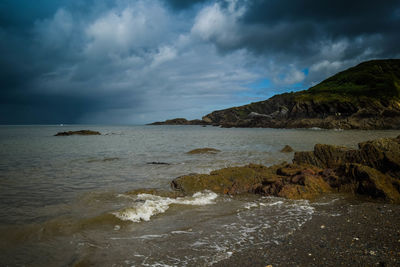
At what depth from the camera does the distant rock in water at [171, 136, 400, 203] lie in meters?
8.59

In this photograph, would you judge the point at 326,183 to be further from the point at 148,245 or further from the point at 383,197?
the point at 148,245

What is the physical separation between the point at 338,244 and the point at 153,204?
17.6 ft

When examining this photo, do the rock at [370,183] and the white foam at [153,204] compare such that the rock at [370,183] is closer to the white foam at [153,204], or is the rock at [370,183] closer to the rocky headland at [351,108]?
the white foam at [153,204]

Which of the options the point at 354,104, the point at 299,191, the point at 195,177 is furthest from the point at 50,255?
the point at 354,104

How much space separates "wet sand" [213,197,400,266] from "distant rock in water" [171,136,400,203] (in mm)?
1915

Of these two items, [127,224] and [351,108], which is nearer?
[127,224]

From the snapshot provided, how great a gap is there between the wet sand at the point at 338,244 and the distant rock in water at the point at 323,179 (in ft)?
6.28

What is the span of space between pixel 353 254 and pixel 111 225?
5.78 metres

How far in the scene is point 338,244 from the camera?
4.79 metres

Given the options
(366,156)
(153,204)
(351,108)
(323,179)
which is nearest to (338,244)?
(153,204)

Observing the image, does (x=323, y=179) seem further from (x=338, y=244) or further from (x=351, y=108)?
(x=351, y=108)

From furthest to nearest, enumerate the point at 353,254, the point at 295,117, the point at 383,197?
the point at 295,117, the point at 383,197, the point at 353,254

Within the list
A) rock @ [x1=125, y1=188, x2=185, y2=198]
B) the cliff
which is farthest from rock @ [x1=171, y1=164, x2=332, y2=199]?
the cliff

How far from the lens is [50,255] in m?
4.91
